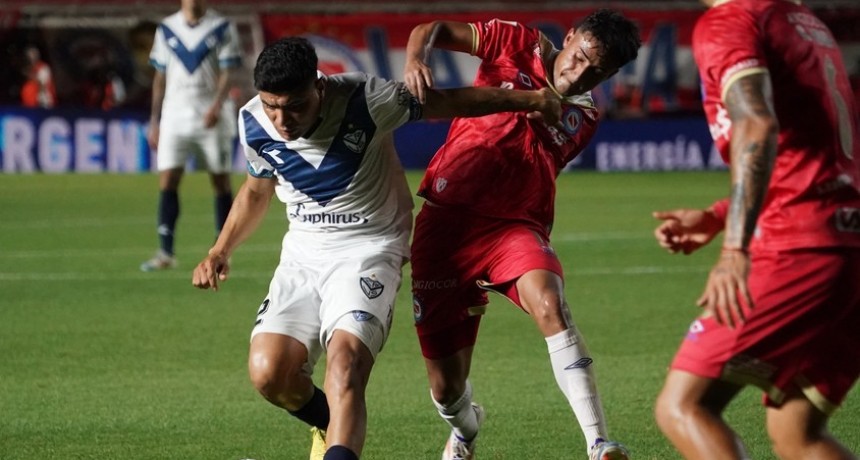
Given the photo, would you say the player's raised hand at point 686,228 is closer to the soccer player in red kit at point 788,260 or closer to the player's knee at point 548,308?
the soccer player in red kit at point 788,260

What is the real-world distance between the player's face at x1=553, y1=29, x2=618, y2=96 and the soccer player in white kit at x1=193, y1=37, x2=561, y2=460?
16.3 inches

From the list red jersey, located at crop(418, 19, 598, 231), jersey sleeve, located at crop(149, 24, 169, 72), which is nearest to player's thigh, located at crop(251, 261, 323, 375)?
red jersey, located at crop(418, 19, 598, 231)

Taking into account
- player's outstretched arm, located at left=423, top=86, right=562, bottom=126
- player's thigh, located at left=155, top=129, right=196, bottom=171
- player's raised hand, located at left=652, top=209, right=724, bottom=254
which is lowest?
player's thigh, located at left=155, top=129, right=196, bottom=171

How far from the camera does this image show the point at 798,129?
4.32 meters

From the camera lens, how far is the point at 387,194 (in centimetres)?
612

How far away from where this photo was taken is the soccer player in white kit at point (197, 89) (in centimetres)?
1362

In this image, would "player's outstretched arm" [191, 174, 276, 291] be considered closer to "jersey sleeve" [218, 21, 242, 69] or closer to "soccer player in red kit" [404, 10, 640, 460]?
"soccer player in red kit" [404, 10, 640, 460]

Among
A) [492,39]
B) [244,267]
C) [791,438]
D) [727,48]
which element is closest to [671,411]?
[791,438]

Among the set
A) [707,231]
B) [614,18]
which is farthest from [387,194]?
[707,231]

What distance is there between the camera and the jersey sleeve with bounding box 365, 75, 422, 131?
5.88 metres

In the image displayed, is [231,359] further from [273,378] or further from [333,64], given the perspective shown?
[333,64]

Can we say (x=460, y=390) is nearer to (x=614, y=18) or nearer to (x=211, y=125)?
(x=614, y=18)

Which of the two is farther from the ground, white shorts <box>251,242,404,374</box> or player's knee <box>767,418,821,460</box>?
player's knee <box>767,418,821,460</box>

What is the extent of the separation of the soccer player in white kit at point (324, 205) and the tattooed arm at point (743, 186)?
5.86ft
